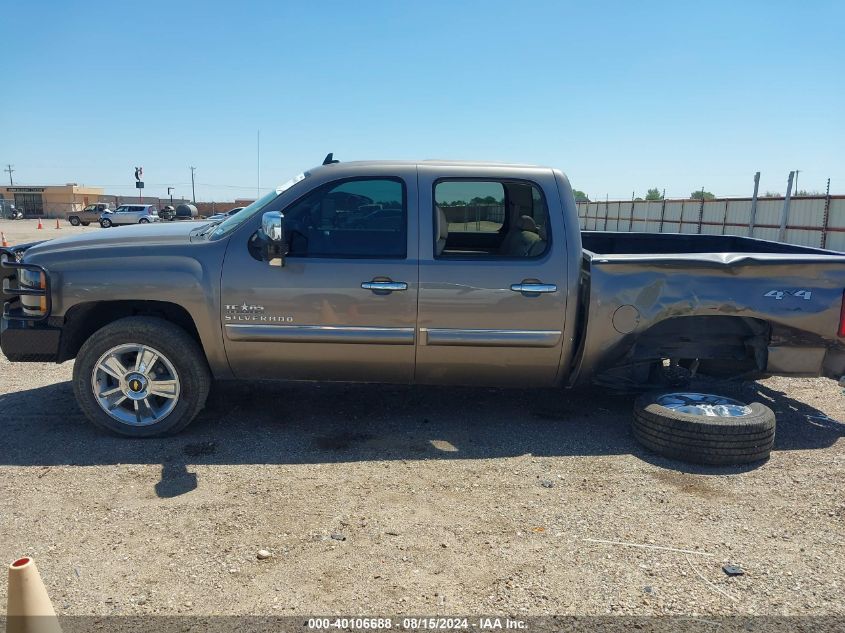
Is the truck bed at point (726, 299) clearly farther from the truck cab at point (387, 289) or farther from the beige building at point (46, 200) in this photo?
the beige building at point (46, 200)

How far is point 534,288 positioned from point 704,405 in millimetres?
1456

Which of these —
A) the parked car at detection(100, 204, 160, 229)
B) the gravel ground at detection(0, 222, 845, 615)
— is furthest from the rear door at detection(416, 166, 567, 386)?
the parked car at detection(100, 204, 160, 229)

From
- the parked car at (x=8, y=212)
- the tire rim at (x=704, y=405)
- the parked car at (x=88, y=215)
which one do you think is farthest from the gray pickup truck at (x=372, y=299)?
the parked car at (x=8, y=212)

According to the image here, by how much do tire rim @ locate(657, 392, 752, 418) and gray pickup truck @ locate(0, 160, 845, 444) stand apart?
406 mm

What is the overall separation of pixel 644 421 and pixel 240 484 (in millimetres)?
2684

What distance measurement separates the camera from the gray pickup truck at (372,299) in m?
4.21

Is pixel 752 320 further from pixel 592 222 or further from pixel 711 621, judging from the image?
pixel 592 222

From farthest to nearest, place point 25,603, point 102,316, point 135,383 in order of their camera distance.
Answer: point 102,316 → point 135,383 → point 25,603

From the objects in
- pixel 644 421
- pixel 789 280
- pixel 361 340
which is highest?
pixel 789 280

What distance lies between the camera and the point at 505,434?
4551 millimetres

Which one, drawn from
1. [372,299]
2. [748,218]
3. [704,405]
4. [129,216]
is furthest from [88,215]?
[704,405]

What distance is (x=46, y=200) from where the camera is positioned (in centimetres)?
7331

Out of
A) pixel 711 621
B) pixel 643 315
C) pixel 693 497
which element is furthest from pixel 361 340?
pixel 711 621

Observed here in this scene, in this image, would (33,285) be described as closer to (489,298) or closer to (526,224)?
(489,298)
